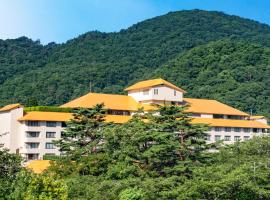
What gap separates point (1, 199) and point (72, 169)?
14660mm

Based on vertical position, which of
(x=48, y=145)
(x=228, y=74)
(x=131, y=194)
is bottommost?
(x=131, y=194)

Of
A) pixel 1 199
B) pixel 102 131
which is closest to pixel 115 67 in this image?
pixel 102 131

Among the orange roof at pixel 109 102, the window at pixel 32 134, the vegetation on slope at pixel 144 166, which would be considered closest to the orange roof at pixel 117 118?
the orange roof at pixel 109 102

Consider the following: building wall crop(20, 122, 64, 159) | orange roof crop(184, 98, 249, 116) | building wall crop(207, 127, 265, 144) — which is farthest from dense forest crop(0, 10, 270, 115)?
building wall crop(207, 127, 265, 144)

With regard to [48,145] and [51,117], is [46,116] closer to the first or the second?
[51,117]

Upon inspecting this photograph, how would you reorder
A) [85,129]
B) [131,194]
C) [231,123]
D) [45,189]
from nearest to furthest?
[45,189], [131,194], [85,129], [231,123]

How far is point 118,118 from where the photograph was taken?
63.0 meters

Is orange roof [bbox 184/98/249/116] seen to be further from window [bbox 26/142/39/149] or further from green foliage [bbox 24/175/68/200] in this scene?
green foliage [bbox 24/175/68/200]

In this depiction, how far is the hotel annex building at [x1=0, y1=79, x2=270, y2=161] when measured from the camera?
60.2 metres

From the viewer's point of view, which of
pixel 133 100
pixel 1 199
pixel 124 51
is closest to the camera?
pixel 1 199

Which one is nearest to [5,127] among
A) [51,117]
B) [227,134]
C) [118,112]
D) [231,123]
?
[51,117]

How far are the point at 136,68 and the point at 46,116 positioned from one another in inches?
3474

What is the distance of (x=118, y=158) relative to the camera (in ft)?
137

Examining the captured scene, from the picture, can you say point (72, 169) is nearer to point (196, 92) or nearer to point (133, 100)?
point (133, 100)
